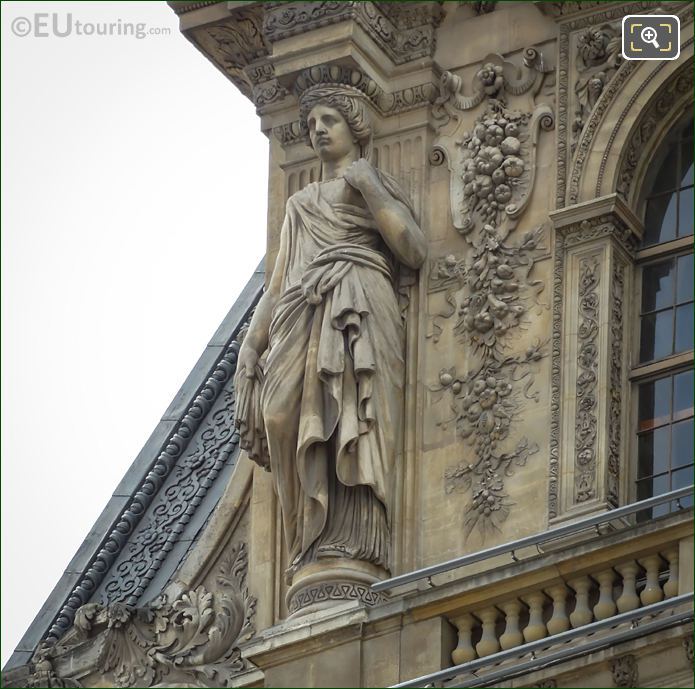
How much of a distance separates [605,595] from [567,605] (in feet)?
1.05

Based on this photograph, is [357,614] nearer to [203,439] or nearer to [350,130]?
[350,130]

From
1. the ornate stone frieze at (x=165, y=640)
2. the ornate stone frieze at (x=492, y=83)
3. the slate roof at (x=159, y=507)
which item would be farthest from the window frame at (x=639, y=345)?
the slate roof at (x=159, y=507)

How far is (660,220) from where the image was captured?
2694cm

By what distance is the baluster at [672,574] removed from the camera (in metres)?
24.4

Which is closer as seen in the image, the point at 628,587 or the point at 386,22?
the point at 628,587

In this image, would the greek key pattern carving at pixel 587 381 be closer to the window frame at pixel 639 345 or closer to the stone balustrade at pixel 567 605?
the window frame at pixel 639 345

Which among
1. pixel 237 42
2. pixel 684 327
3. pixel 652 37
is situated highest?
pixel 237 42

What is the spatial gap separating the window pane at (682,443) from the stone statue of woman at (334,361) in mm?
1889

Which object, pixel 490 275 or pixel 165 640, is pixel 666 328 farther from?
pixel 165 640

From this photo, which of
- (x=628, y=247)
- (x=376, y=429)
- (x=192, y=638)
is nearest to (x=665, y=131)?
(x=628, y=247)

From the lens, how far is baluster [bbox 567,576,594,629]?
2472 centimetres

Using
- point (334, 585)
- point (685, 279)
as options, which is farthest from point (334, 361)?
point (685, 279)

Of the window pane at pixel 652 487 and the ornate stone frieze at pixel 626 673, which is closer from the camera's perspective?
the ornate stone frieze at pixel 626 673

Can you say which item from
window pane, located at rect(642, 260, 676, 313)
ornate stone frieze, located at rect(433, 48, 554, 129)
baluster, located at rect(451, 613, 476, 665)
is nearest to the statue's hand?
ornate stone frieze, located at rect(433, 48, 554, 129)
